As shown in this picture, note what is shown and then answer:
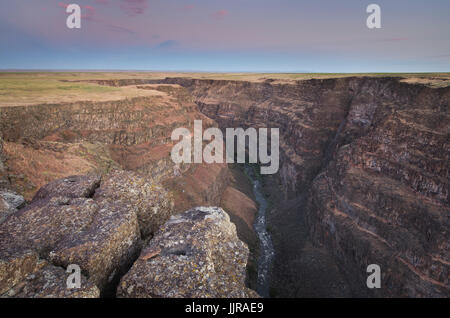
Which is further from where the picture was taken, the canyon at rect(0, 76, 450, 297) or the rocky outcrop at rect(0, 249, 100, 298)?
the canyon at rect(0, 76, 450, 297)

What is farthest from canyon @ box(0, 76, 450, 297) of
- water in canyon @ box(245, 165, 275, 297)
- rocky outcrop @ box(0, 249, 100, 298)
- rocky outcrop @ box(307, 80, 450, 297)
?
water in canyon @ box(245, 165, 275, 297)

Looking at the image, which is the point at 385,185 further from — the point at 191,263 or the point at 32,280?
the point at 32,280

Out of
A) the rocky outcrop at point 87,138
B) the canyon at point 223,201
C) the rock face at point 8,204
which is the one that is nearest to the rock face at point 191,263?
the canyon at point 223,201

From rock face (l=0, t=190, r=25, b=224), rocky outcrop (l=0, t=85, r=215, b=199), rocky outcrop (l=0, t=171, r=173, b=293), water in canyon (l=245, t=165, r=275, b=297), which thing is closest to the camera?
rocky outcrop (l=0, t=171, r=173, b=293)

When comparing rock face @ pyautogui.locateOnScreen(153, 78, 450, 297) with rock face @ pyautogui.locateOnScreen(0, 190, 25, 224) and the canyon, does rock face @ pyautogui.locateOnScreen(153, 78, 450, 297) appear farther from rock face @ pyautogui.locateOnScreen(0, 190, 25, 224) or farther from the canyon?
rock face @ pyautogui.locateOnScreen(0, 190, 25, 224)

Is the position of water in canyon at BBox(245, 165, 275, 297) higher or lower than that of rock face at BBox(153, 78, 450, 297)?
lower

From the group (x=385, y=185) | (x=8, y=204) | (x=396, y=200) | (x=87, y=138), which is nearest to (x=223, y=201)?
(x=87, y=138)

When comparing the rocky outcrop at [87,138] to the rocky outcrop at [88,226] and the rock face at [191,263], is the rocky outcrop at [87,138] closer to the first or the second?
the rocky outcrop at [88,226]
